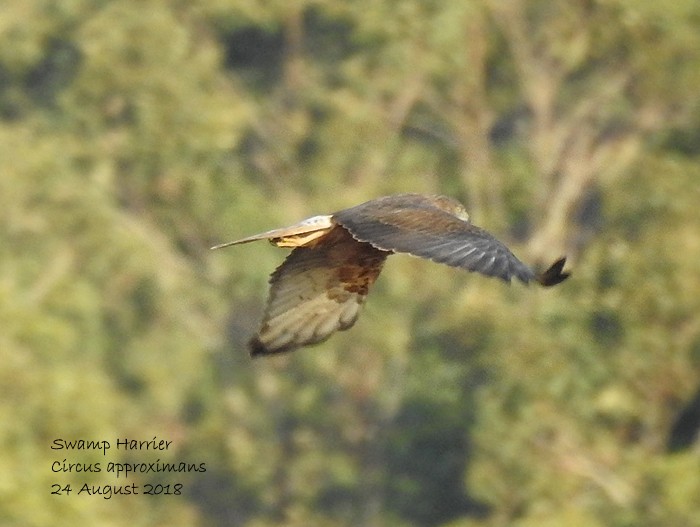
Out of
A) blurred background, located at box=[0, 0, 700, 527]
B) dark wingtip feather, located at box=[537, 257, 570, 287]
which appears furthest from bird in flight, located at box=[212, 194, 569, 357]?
blurred background, located at box=[0, 0, 700, 527]

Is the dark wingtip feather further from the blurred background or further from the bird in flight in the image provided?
the blurred background

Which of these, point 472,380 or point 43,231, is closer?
point 472,380

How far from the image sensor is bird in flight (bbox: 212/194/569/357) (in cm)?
714

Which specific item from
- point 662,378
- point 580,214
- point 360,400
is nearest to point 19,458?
point 662,378

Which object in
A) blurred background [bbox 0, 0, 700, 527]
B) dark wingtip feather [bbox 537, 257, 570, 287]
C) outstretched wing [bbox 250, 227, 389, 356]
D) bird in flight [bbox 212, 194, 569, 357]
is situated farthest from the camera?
blurred background [bbox 0, 0, 700, 527]

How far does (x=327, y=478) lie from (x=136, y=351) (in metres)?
2.63

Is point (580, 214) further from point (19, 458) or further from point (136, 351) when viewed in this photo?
point (19, 458)

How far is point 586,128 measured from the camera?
72.3 ft

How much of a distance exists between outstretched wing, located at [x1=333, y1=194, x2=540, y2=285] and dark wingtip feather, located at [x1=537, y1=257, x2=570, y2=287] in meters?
0.03

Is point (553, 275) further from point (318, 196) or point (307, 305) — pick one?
point (318, 196)

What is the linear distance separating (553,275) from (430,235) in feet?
2.17

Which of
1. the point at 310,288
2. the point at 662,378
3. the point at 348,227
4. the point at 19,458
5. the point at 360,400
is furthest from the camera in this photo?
the point at 360,400

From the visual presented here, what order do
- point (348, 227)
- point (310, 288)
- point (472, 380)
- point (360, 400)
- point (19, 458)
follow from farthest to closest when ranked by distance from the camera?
point (360, 400) < point (472, 380) < point (19, 458) < point (310, 288) < point (348, 227)

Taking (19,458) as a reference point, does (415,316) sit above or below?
above
